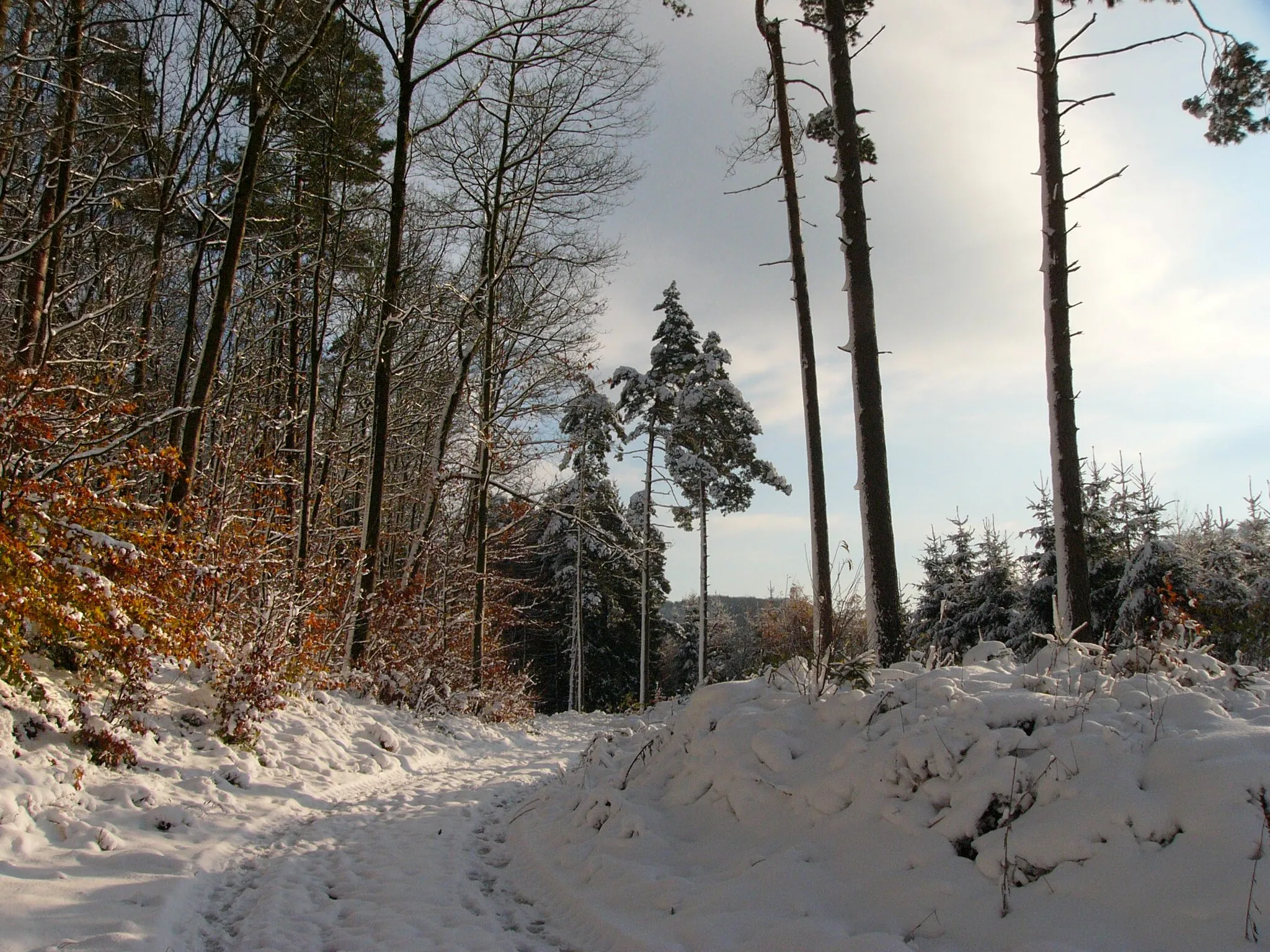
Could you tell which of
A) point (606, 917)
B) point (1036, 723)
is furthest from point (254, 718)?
point (1036, 723)

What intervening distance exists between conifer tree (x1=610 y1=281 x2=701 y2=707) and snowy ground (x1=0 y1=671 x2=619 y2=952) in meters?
15.9

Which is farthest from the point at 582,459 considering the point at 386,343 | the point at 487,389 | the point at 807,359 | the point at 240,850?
the point at 240,850

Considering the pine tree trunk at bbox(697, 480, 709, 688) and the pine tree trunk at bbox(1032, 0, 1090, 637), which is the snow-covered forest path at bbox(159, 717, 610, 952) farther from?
the pine tree trunk at bbox(697, 480, 709, 688)

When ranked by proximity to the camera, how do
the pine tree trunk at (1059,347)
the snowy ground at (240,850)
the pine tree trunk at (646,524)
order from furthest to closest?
the pine tree trunk at (646,524), the pine tree trunk at (1059,347), the snowy ground at (240,850)

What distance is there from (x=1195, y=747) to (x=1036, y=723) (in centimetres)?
73

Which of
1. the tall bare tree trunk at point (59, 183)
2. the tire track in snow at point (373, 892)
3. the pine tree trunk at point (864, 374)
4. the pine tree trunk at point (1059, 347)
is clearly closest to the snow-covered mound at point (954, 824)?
the tire track in snow at point (373, 892)

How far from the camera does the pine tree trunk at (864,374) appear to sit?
7234mm

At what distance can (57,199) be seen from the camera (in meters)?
9.23

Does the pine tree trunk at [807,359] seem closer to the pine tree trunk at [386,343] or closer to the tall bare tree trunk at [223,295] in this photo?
the pine tree trunk at [386,343]

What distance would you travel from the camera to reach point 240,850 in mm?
4762

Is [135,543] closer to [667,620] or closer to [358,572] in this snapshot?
[358,572]

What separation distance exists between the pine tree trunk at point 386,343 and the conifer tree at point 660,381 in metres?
12.3

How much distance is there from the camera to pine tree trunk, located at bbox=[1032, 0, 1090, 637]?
776 cm

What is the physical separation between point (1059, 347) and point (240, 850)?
897 centimetres
